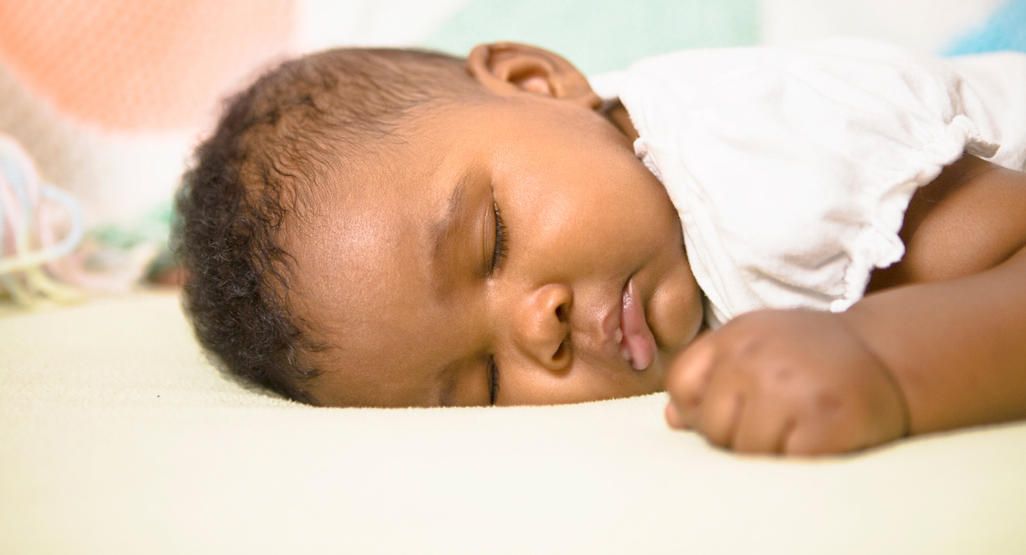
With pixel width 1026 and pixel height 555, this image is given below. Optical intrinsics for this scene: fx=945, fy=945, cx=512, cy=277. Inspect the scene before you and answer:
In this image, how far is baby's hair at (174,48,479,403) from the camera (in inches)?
38.3

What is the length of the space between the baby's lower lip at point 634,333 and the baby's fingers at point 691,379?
29 cm

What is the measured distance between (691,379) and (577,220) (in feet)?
1.11

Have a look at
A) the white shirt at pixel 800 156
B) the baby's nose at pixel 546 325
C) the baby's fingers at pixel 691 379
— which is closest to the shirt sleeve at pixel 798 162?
the white shirt at pixel 800 156

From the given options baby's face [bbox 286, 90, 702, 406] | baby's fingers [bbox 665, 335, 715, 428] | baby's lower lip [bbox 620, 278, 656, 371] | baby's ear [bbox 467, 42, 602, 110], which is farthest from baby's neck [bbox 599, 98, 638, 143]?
baby's fingers [bbox 665, 335, 715, 428]

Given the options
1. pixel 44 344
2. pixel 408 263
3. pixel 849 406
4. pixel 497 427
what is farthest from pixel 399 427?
pixel 44 344

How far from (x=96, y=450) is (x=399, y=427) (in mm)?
233

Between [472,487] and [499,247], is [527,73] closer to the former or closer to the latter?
[499,247]

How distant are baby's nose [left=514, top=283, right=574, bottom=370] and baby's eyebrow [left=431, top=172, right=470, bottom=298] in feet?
0.27

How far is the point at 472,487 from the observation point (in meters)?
0.61

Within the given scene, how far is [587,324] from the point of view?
3.05 ft

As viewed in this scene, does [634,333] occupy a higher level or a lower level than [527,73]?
lower

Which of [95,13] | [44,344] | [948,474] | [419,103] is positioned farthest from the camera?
[95,13]

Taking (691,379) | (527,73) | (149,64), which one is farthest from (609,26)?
(691,379)

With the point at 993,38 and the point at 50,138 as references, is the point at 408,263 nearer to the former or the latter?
the point at 993,38
